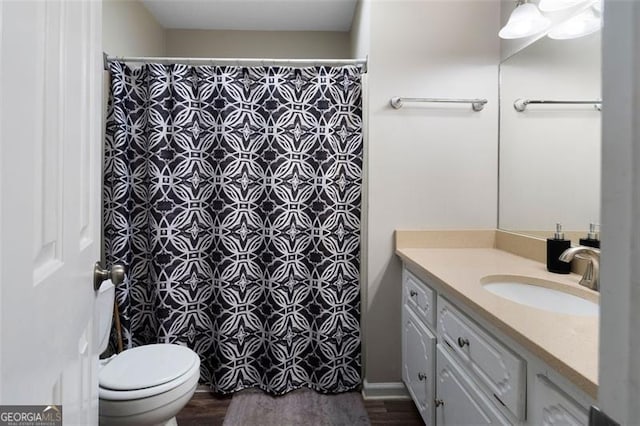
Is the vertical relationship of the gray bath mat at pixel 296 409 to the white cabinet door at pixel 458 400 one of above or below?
below

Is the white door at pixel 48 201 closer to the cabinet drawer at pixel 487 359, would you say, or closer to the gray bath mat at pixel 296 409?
the cabinet drawer at pixel 487 359

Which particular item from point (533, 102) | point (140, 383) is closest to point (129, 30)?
point (140, 383)

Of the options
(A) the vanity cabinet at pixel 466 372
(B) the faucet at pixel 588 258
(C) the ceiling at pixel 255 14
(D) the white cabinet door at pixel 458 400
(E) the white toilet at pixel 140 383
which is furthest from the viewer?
(C) the ceiling at pixel 255 14

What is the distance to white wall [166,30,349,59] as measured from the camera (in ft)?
9.25

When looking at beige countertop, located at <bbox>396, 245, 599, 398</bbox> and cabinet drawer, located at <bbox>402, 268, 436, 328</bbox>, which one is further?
cabinet drawer, located at <bbox>402, 268, 436, 328</bbox>

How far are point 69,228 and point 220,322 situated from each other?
1.50 metres

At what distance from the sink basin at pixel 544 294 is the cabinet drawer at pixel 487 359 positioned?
0.20 metres

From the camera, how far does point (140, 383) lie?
136cm

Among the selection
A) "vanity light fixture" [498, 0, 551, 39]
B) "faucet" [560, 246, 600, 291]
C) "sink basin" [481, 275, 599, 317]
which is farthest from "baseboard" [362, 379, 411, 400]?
"vanity light fixture" [498, 0, 551, 39]

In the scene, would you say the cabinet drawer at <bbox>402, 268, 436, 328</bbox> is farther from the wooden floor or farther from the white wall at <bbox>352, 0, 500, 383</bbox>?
the wooden floor

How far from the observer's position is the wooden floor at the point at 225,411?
1.78m

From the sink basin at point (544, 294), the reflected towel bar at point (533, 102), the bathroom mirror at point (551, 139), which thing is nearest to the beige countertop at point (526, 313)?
the sink basin at point (544, 294)

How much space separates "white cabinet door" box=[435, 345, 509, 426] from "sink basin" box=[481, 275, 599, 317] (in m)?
0.32

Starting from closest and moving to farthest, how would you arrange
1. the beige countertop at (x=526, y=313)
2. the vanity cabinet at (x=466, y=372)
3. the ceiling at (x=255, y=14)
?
the beige countertop at (x=526, y=313) → the vanity cabinet at (x=466, y=372) → the ceiling at (x=255, y=14)
